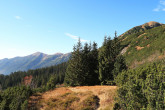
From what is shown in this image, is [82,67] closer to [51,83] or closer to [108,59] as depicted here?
[108,59]

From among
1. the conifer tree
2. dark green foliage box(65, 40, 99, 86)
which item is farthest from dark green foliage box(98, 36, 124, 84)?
the conifer tree

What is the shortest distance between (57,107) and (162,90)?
18.0 metres

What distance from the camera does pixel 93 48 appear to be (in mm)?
39719

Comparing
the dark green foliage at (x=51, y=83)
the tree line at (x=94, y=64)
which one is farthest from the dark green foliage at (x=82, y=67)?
the dark green foliage at (x=51, y=83)

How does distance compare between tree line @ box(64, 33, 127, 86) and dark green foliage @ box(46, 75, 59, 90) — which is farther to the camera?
dark green foliage @ box(46, 75, 59, 90)

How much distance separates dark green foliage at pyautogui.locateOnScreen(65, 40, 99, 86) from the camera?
34469mm

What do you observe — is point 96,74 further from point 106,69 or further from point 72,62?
point 72,62

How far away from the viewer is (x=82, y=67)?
34719 mm

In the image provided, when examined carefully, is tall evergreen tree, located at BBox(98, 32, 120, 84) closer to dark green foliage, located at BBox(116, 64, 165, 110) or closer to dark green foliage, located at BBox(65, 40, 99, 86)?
dark green foliage, located at BBox(65, 40, 99, 86)

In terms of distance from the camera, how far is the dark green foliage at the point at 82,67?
34469 millimetres

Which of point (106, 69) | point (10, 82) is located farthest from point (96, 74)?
point (10, 82)

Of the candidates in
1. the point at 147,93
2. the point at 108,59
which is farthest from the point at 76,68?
the point at 147,93

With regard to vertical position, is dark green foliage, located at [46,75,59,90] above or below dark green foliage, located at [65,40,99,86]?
below

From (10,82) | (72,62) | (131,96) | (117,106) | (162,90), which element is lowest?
(10,82)
